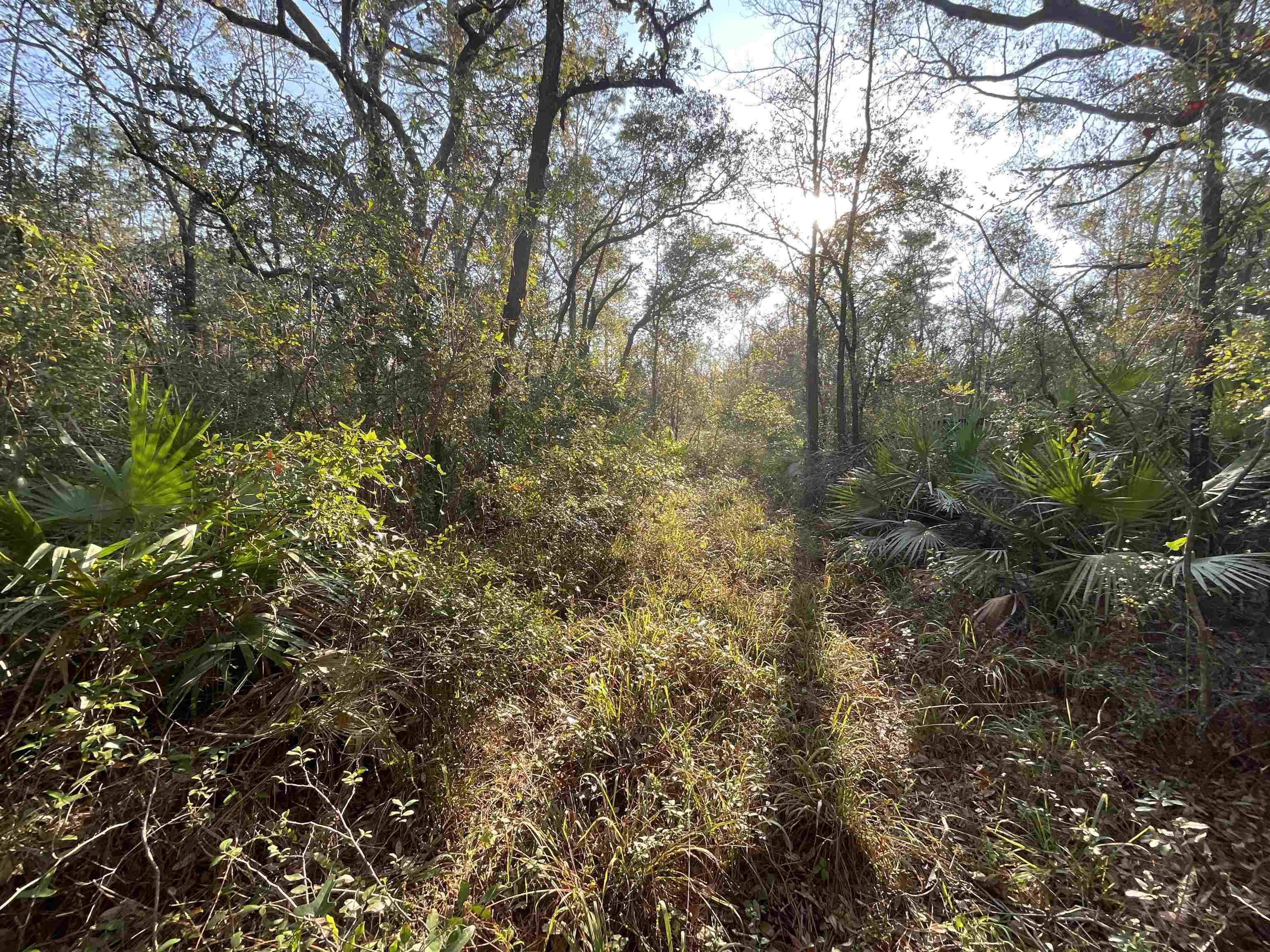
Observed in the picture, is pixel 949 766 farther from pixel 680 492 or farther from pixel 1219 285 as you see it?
pixel 680 492

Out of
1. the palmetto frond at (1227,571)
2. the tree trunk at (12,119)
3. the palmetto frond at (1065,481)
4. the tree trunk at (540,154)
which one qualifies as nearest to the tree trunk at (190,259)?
the tree trunk at (12,119)

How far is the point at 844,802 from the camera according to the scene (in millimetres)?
1899

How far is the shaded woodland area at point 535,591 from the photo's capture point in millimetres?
1485

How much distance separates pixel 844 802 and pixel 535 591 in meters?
2.14

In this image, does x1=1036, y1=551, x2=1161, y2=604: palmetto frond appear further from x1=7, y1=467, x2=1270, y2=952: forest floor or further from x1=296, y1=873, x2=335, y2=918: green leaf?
x1=296, y1=873, x2=335, y2=918: green leaf

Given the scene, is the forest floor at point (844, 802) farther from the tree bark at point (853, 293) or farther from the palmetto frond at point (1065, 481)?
the tree bark at point (853, 293)

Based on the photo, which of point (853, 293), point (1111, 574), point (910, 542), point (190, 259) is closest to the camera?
point (1111, 574)

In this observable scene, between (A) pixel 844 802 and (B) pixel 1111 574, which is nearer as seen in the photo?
(A) pixel 844 802

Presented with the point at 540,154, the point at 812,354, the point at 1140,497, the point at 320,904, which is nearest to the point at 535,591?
the point at 320,904

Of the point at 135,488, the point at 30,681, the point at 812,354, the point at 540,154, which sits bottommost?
the point at 30,681

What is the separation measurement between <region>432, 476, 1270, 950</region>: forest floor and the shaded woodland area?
0.7 inches

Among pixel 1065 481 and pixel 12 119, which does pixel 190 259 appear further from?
pixel 1065 481

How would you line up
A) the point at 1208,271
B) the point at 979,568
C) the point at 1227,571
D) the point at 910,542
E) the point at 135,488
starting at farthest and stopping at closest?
the point at 910,542 < the point at 979,568 < the point at 1208,271 < the point at 1227,571 < the point at 135,488

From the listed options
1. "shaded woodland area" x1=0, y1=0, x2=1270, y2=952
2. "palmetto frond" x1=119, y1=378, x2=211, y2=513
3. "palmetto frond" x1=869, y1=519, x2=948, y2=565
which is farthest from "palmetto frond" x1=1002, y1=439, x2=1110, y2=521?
"palmetto frond" x1=119, y1=378, x2=211, y2=513
